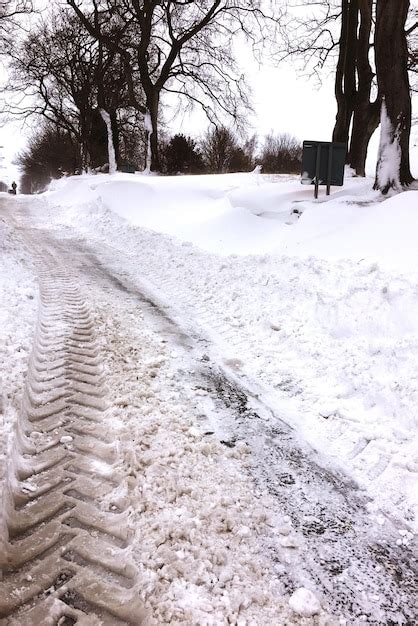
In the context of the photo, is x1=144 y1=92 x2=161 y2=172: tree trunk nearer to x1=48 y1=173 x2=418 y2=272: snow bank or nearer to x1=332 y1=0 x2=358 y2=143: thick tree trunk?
x1=48 y1=173 x2=418 y2=272: snow bank

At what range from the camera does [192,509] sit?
8.31 feet

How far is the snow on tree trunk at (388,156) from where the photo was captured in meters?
9.07

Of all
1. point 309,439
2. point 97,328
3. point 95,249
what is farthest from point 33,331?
point 95,249

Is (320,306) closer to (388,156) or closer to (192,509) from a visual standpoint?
(192,509)

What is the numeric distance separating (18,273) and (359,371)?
16.8 feet

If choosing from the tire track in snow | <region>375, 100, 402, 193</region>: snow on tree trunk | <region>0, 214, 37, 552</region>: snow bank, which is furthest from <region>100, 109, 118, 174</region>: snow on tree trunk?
the tire track in snow

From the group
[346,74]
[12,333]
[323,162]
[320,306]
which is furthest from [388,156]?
[12,333]

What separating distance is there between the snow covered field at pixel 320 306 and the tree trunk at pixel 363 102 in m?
4.30

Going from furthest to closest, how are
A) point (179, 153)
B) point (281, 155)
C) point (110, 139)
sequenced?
point (281, 155)
point (179, 153)
point (110, 139)

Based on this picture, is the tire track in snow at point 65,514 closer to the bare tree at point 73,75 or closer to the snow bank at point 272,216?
the snow bank at point 272,216

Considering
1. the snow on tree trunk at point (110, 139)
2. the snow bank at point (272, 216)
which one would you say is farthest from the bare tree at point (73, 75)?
the snow bank at point (272, 216)

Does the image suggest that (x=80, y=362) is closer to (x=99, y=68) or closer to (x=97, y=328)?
(x=97, y=328)

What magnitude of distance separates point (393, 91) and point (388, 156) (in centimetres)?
124

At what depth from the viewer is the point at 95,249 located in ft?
32.7
